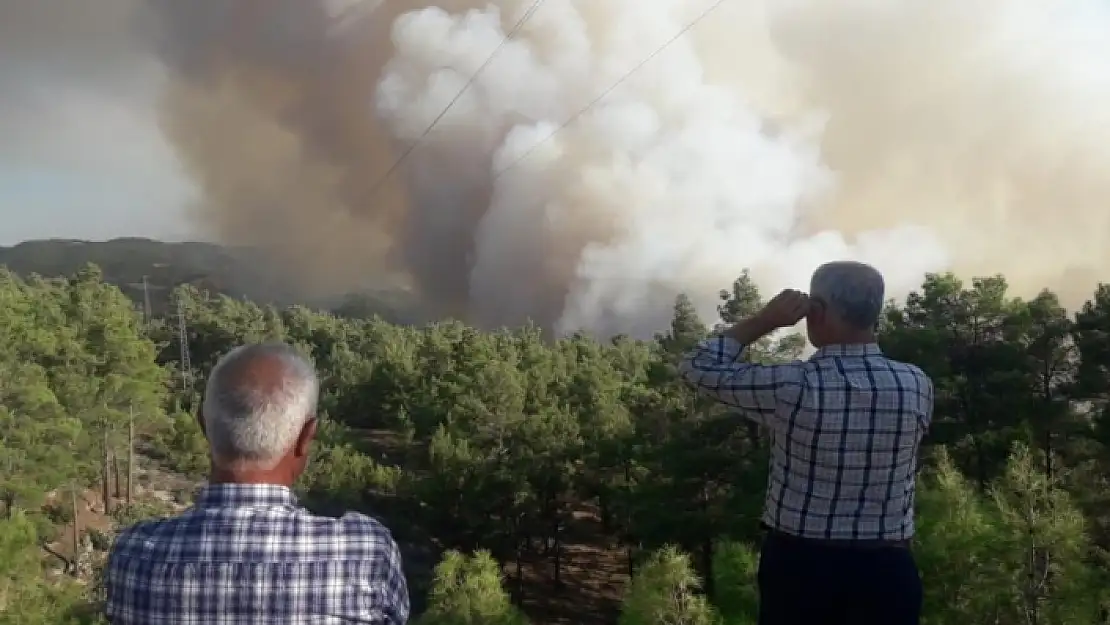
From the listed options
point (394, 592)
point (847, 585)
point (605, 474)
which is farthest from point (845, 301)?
point (605, 474)

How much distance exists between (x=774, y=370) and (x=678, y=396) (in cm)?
1200

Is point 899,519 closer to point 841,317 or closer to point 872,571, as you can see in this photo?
point 872,571

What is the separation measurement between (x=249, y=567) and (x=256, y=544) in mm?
33

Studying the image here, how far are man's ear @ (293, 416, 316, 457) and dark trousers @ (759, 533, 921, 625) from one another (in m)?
0.98

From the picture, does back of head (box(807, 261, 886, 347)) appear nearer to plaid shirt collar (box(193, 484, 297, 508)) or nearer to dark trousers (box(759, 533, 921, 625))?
dark trousers (box(759, 533, 921, 625))

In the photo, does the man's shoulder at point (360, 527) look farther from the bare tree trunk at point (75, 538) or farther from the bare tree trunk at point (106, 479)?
the bare tree trunk at point (106, 479)

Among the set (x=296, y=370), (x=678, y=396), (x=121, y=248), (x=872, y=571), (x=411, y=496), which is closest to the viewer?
(x=296, y=370)

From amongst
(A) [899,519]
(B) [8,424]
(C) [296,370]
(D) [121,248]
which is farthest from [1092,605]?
(D) [121,248]

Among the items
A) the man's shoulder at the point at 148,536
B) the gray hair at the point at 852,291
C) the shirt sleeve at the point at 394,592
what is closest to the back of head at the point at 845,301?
the gray hair at the point at 852,291

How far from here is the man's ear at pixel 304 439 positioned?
140cm

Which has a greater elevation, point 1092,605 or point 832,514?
point 832,514

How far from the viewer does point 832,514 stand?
5.95 ft

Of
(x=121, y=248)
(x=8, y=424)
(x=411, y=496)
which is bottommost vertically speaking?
(x=411, y=496)

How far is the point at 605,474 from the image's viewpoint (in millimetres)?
16609
